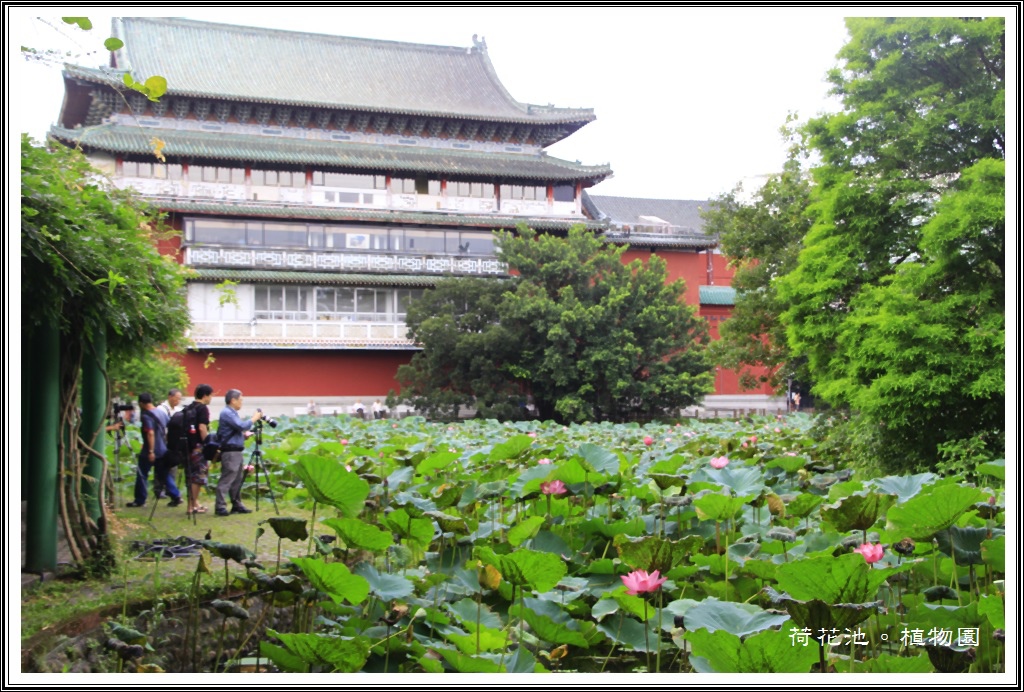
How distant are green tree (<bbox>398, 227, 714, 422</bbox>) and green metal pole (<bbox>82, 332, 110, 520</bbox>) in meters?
10.8

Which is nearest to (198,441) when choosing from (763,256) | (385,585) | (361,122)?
(385,585)

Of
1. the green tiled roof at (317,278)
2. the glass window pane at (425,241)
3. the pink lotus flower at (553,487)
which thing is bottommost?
the pink lotus flower at (553,487)

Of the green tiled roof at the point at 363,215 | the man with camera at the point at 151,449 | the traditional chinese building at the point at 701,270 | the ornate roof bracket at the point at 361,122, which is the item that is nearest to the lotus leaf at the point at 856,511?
the man with camera at the point at 151,449

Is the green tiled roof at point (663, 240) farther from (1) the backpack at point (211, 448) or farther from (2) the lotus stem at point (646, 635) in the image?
(2) the lotus stem at point (646, 635)

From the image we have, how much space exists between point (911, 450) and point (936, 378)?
0.59 metres

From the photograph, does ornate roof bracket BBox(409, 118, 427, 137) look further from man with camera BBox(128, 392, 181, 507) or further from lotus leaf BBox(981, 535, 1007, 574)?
lotus leaf BBox(981, 535, 1007, 574)

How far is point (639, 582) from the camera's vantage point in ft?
5.67

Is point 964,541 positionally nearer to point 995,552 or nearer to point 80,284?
point 995,552

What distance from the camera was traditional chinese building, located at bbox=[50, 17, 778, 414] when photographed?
1711 centimetres

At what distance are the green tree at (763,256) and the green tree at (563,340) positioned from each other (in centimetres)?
388

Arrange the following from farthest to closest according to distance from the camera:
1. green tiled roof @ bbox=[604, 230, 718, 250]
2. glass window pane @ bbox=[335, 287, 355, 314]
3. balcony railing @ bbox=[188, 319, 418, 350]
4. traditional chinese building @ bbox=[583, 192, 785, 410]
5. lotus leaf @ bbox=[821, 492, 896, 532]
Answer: green tiled roof @ bbox=[604, 230, 718, 250]
traditional chinese building @ bbox=[583, 192, 785, 410]
glass window pane @ bbox=[335, 287, 355, 314]
balcony railing @ bbox=[188, 319, 418, 350]
lotus leaf @ bbox=[821, 492, 896, 532]

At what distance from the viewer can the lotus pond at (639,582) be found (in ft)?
5.60

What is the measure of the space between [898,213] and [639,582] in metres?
4.82

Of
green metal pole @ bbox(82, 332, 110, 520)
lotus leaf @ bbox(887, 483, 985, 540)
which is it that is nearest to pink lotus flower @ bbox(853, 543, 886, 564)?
lotus leaf @ bbox(887, 483, 985, 540)
